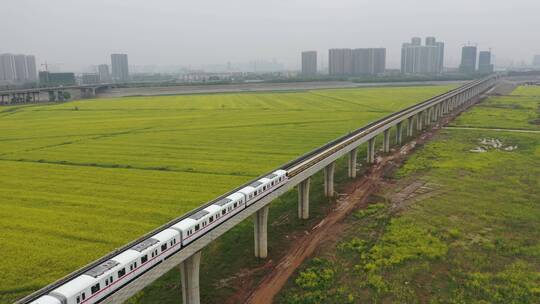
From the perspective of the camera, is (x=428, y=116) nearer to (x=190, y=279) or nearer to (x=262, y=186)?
(x=262, y=186)

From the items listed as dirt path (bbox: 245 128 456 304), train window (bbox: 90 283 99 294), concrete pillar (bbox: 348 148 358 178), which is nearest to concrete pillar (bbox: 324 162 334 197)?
dirt path (bbox: 245 128 456 304)

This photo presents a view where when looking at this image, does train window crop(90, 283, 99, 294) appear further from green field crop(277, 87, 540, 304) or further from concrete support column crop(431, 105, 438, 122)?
concrete support column crop(431, 105, 438, 122)

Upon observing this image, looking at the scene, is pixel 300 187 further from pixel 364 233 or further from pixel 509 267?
pixel 509 267

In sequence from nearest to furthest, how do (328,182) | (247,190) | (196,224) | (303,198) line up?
(196,224) < (247,190) < (303,198) < (328,182)

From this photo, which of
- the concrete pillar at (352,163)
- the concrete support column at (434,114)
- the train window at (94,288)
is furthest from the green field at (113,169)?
the concrete support column at (434,114)

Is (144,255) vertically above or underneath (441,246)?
above

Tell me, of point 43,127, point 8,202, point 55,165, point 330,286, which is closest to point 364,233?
point 330,286

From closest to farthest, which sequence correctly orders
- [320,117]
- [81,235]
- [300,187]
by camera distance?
[81,235] < [300,187] < [320,117]

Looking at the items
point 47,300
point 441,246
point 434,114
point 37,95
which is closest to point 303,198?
point 441,246
